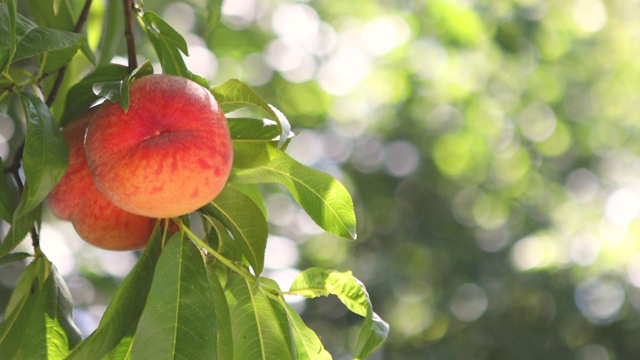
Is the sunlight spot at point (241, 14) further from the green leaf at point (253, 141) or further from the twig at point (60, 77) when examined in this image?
the green leaf at point (253, 141)

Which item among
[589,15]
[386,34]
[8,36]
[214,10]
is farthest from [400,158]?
[8,36]

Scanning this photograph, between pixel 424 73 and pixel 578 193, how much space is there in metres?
1.07

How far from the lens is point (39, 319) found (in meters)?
1.10

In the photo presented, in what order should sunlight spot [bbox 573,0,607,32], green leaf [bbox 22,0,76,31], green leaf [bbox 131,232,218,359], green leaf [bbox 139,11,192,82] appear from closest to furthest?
green leaf [bbox 131,232,218,359] < green leaf [bbox 139,11,192,82] < green leaf [bbox 22,0,76,31] < sunlight spot [bbox 573,0,607,32]

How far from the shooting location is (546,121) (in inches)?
184

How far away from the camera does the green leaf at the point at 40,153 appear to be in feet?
3.27

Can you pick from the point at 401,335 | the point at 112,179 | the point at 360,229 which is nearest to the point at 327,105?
the point at 360,229

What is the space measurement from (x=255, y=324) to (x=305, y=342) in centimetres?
8

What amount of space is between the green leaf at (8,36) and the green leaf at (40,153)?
0.08 metres

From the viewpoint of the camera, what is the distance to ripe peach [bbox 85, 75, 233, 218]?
102 cm

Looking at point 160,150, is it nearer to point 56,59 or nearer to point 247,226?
point 247,226

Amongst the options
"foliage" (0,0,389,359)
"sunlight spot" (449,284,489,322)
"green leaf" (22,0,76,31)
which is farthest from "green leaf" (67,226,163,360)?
"sunlight spot" (449,284,489,322)

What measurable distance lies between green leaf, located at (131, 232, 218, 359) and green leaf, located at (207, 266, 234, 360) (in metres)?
0.03

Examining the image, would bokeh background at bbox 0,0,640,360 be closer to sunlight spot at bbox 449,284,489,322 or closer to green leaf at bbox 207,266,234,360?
sunlight spot at bbox 449,284,489,322
